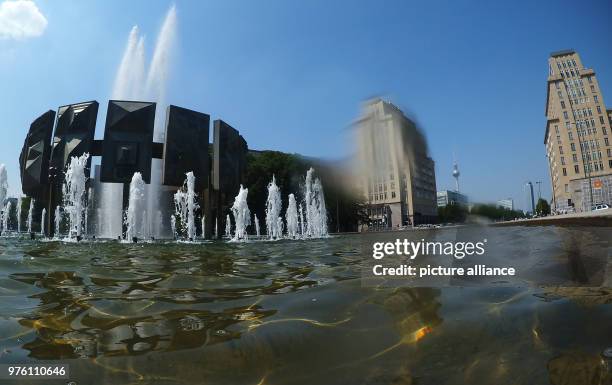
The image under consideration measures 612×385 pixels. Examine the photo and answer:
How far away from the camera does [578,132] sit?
48.1 metres

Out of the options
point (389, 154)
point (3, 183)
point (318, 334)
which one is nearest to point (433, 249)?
point (389, 154)

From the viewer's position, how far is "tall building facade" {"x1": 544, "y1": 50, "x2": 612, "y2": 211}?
3177 cm

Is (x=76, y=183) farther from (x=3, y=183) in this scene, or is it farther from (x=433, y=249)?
(x=433, y=249)

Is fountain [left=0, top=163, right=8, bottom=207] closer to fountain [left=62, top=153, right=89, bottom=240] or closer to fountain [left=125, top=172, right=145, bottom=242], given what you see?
fountain [left=62, top=153, right=89, bottom=240]

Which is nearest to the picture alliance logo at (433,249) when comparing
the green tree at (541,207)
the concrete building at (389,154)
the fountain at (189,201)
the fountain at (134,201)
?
the concrete building at (389,154)

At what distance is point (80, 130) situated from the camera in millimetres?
25969

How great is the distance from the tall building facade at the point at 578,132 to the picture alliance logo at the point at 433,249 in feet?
94.9

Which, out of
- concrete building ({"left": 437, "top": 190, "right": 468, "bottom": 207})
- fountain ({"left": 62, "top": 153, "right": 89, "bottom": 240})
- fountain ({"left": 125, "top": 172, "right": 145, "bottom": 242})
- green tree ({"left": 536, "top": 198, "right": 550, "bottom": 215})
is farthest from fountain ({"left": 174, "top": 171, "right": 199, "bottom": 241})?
green tree ({"left": 536, "top": 198, "right": 550, "bottom": 215})

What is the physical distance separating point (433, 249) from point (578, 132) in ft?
188

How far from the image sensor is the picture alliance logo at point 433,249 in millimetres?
4094

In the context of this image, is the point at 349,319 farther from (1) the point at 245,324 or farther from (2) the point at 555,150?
(2) the point at 555,150

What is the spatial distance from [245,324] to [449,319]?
160cm

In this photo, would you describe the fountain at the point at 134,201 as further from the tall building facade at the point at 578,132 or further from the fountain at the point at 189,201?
the tall building facade at the point at 578,132

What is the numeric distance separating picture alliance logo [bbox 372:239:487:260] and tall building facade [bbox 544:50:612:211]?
28914 millimetres
